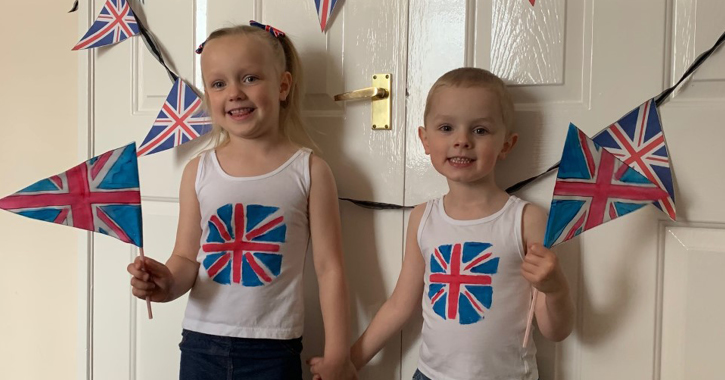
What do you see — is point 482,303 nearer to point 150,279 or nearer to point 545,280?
point 545,280

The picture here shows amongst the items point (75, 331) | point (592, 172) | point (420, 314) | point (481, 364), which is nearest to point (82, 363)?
point (75, 331)

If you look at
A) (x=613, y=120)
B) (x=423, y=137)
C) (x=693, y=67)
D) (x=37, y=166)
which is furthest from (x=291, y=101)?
(x=37, y=166)

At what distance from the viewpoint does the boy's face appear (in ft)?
3.55

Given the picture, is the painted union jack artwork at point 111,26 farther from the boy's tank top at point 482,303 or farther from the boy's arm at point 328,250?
the boy's tank top at point 482,303

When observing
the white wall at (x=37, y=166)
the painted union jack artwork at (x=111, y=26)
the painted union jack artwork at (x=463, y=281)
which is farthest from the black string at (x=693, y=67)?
the white wall at (x=37, y=166)

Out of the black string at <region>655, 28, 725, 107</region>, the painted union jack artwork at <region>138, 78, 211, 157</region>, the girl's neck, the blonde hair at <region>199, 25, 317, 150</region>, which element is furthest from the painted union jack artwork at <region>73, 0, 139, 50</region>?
the black string at <region>655, 28, 725, 107</region>

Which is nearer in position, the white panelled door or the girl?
the white panelled door

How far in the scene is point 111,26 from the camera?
5.05ft

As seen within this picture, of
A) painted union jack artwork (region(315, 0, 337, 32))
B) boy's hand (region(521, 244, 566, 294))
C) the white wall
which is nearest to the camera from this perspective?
boy's hand (region(521, 244, 566, 294))

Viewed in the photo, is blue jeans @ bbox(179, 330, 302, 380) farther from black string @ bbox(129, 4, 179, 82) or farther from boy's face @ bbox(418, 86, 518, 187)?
black string @ bbox(129, 4, 179, 82)

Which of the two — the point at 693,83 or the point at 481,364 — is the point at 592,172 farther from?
the point at 481,364

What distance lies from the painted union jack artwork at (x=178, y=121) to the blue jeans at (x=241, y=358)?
455mm

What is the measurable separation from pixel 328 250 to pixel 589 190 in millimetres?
490

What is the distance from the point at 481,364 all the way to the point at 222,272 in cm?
50
